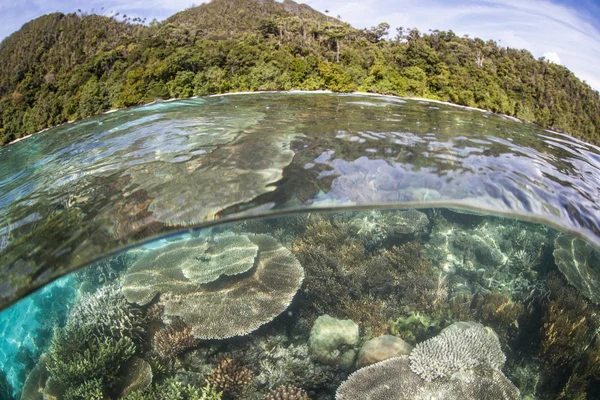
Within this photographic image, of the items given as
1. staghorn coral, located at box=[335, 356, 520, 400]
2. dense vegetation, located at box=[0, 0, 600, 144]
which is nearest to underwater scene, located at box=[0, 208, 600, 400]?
staghorn coral, located at box=[335, 356, 520, 400]

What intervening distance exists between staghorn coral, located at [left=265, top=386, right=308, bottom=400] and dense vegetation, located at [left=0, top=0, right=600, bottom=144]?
71.1ft

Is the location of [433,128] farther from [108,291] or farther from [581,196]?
[108,291]

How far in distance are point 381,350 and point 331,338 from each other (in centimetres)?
96

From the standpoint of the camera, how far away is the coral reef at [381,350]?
18.4ft

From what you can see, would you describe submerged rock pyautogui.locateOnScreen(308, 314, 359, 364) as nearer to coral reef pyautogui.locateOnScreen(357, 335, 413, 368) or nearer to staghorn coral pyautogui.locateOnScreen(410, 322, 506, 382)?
coral reef pyautogui.locateOnScreen(357, 335, 413, 368)

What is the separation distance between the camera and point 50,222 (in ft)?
20.1

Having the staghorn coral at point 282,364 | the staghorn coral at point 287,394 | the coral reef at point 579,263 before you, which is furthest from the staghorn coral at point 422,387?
the coral reef at point 579,263

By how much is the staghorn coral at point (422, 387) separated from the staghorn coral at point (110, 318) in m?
4.35

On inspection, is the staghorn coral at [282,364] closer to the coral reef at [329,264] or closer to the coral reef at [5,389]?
the coral reef at [329,264]

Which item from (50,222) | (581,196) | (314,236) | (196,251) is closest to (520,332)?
(581,196)

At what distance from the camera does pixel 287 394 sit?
5.07 meters

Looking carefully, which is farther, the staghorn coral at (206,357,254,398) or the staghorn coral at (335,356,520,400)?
the staghorn coral at (206,357,254,398)

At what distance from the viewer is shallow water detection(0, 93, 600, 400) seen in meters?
5.84

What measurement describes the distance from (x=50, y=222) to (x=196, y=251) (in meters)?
3.15
